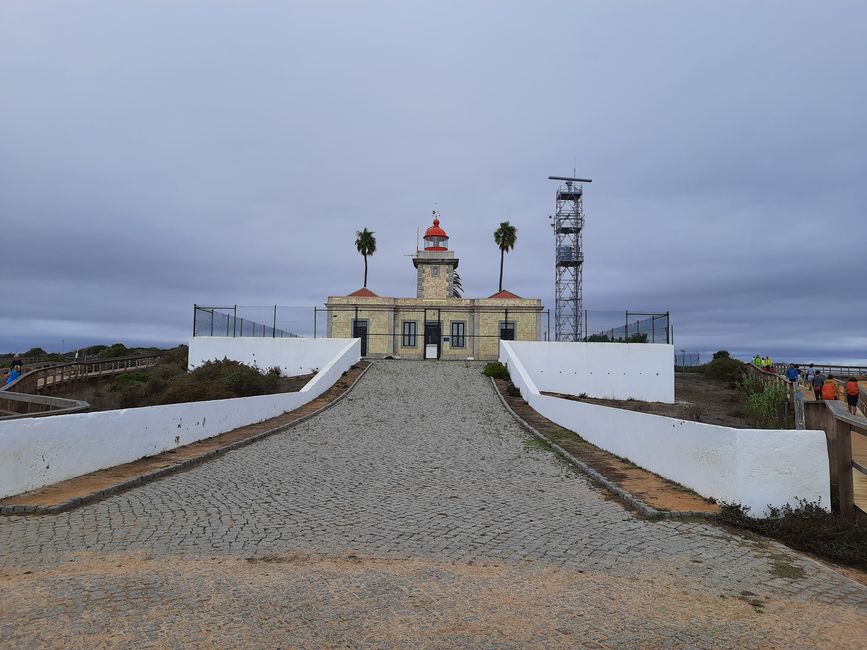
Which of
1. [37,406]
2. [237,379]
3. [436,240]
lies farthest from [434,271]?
[37,406]

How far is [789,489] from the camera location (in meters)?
6.25

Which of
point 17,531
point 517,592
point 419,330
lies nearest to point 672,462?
point 517,592

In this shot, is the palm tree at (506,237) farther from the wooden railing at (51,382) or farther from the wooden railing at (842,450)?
the wooden railing at (842,450)

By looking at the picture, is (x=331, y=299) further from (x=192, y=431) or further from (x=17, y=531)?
(x=17, y=531)

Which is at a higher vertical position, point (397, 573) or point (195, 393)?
point (195, 393)

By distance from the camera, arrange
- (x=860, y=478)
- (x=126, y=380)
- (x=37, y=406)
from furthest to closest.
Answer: (x=126, y=380), (x=37, y=406), (x=860, y=478)

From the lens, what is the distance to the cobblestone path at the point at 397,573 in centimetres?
362

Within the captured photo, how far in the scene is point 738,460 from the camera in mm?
6480

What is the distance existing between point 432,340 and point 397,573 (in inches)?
1179

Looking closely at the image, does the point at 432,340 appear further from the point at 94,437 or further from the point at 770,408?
the point at 94,437

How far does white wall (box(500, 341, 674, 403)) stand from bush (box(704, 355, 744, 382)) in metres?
11.4

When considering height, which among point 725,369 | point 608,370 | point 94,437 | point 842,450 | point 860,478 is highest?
point 725,369

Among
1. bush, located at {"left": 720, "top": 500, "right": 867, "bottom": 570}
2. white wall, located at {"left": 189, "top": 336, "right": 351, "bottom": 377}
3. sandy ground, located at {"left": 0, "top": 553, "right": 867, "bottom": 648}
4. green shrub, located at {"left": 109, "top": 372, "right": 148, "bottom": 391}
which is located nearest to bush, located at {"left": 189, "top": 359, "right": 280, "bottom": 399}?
white wall, located at {"left": 189, "top": 336, "right": 351, "bottom": 377}

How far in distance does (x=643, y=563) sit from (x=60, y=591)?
182 inches
